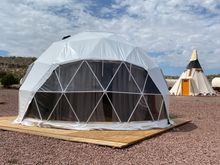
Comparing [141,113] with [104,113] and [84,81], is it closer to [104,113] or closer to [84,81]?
[104,113]

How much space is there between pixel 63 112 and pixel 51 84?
102cm

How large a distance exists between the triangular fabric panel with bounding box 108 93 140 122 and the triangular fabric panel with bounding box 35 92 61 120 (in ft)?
5.73

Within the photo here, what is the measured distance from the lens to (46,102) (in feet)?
34.5

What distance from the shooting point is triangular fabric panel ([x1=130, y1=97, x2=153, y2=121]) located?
10.4 meters

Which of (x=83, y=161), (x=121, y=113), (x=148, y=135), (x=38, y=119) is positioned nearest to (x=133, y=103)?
(x=121, y=113)

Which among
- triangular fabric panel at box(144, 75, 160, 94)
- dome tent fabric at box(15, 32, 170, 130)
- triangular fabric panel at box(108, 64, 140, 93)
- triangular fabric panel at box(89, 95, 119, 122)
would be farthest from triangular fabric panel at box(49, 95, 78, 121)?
triangular fabric panel at box(144, 75, 160, 94)

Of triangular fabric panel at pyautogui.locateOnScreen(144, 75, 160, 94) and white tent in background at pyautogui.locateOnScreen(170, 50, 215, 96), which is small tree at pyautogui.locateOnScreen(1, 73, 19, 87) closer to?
white tent in background at pyautogui.locateOnScreen(170, 50, 215, 96)

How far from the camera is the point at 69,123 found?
10.1 m

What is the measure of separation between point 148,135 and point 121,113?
1.40 metres

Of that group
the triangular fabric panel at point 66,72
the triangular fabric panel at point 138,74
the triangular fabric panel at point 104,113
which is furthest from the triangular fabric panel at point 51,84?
the triangular fabric panel at point 138,74

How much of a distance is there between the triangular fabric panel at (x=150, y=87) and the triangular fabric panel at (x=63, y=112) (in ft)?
8.29

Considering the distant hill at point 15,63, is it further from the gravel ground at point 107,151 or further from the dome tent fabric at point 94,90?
the gravel ground at point 107,151

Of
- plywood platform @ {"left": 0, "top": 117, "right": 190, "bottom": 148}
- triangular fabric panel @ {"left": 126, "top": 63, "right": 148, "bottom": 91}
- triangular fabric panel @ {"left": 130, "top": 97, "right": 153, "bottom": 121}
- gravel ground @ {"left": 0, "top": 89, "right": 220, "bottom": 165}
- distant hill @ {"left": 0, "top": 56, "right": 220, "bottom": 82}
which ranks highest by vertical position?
distant hill @ {"left": 0, "top": 56, "right": 220, "bottom": 82}

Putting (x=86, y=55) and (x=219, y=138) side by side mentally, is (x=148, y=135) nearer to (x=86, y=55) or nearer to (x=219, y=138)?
(x=219, y=138)
